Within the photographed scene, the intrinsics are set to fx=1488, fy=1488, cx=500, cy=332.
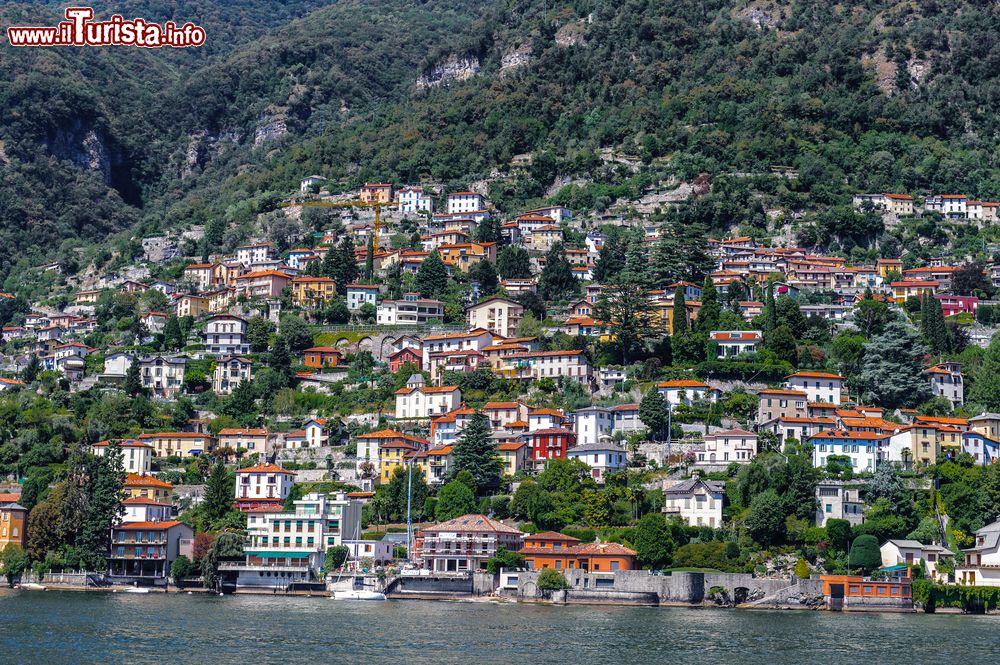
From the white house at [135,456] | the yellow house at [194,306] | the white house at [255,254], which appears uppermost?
the white house at [255,254]

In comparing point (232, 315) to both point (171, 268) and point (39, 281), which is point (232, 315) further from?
point (39, 281)

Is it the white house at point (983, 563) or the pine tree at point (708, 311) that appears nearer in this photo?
the white house at point (983, 563)

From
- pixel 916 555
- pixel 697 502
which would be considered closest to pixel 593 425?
pixel 697 502

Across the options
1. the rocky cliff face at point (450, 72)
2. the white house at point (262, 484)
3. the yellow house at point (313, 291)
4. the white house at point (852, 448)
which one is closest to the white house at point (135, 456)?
the white house at point (262, 484)

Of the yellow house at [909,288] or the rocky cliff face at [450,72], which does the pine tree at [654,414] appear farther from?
the rocky cliff face at [450,72]

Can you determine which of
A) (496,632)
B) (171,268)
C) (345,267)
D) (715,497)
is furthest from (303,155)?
(496,632)

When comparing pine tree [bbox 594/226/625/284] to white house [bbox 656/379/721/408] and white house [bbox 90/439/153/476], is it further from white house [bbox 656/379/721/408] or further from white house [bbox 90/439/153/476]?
white house [bbox 90/439/153/476]

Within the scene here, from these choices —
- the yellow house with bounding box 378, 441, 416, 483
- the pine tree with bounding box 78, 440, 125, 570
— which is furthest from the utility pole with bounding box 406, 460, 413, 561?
the pine tree with bounding box 78, 440, 125, 570
